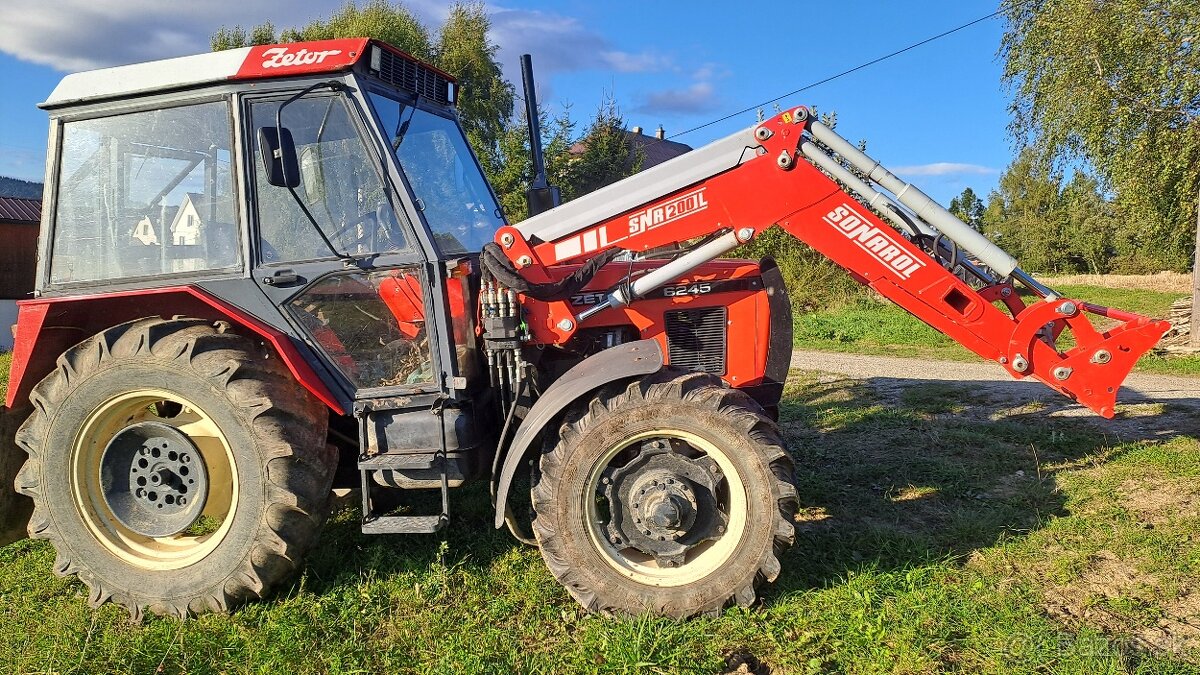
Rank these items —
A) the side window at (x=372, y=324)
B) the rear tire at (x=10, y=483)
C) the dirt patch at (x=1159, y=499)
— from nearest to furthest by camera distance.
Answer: the side window at (x=372, y=324), the rear tire at (x=10, y=483), the dirt patch at (x=1159, y=499)

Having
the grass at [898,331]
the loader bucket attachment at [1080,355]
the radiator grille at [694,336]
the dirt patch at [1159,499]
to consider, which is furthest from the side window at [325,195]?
the grass at [898,331]

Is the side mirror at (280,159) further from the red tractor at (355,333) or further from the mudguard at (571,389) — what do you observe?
the mudguard at (571,389)

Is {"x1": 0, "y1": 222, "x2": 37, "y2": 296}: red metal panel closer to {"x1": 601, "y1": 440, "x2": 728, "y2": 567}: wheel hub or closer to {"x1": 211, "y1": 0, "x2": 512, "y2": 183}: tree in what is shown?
{"x1": 211, "y1": 0, "x2": 512, "y2": 183}: tree

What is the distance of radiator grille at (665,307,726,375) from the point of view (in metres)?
4.23

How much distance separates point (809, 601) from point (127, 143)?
156 inches

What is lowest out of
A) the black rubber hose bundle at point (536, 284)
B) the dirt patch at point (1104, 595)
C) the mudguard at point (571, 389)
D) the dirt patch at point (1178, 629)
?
the dirt patch at point (1178, 629)

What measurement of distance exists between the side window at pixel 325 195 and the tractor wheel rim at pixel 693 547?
4.86 ft

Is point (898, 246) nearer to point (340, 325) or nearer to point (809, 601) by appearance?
point (809, 601)

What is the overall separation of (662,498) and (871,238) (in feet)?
5.41

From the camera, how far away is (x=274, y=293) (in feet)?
12.3

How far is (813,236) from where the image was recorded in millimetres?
3859

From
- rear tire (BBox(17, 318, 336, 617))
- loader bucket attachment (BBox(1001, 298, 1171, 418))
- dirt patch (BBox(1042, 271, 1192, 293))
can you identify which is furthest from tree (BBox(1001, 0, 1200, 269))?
rear tire (BBox(17, 318, 336, 617))

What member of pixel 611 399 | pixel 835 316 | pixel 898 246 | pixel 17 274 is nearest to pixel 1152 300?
pixel 835 316

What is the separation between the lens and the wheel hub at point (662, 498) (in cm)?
350
